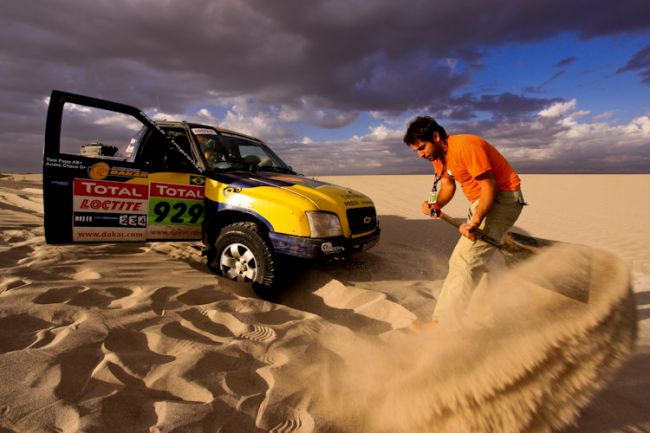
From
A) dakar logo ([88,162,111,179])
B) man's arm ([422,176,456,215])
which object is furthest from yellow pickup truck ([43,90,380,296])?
man's arm ([422,176,456,215])

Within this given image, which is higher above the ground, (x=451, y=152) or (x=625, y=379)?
(x=451, y=152)

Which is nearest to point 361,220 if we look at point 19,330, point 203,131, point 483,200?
point 483,200

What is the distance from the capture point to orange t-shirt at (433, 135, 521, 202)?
2797mm

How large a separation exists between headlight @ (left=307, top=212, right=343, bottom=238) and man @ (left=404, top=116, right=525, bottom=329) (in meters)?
1.19

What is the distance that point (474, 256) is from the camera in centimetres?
302

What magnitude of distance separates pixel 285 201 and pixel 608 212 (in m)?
13.1

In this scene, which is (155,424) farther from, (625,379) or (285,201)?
(625,379)

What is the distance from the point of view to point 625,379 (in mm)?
2486

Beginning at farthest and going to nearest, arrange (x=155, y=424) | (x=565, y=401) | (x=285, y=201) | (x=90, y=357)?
(x=285, y=201) < (x=90, y=357) < (x=565, y=401) < (x=155, y=424)

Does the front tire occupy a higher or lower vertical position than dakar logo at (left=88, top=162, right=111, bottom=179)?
lower

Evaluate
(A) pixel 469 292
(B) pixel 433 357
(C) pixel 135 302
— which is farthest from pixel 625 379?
(C) pixel 135 302

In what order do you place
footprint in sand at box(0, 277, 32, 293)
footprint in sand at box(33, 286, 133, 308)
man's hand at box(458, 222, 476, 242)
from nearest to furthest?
man's hand at box(458, 222, 476, 242)
footprint in sand at box(33, 286, 133, 308)
footprint in sand at box(0, 277, 32, 293)

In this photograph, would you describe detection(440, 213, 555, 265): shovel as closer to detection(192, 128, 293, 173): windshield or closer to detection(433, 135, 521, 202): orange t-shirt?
detection(433, 135, 521, 202): orange t-shirt

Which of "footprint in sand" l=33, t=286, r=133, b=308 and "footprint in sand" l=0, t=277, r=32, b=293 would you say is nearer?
"footprint in sand" l=33, t=286, r=133, b=308
